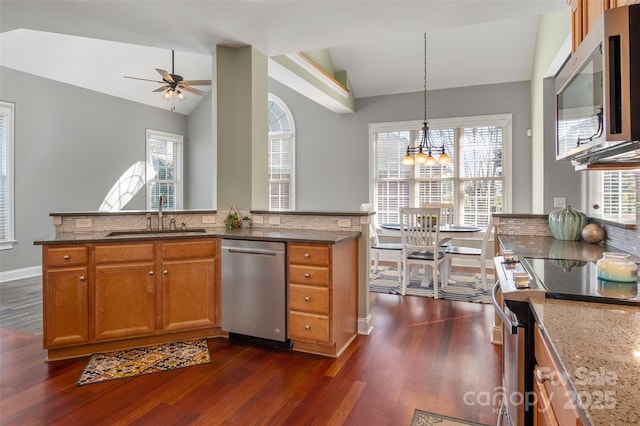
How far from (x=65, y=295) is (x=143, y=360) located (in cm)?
73

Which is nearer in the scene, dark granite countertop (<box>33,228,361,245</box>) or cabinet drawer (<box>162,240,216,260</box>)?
dark granite countertop (<box>33,228,361,245</box>)

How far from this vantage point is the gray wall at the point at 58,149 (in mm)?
5203

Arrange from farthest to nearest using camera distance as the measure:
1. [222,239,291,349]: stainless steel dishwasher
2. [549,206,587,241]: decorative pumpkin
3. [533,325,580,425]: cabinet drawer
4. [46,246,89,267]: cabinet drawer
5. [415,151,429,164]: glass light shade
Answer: [415,151,429,164]: glass light shade, [222,239,291,349]: stainless steel dishwasher, [46,246,89,267]: cabinet drawer, [549,206,587,241]: decorative pumpkin, [533,325,580,425]: cabinet drawer

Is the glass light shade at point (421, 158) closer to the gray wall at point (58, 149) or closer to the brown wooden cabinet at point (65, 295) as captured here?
the brown wooden cabinet at point (65, 295)

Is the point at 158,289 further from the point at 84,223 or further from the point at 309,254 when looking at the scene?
the point at 309,254

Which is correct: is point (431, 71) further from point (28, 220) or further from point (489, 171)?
point (28, 220)

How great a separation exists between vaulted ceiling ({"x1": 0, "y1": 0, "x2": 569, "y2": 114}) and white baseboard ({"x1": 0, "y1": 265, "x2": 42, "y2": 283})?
2.88 m

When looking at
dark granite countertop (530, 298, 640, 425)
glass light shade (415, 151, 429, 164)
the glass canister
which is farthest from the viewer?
glass light shade (415, 151, 429, 164)

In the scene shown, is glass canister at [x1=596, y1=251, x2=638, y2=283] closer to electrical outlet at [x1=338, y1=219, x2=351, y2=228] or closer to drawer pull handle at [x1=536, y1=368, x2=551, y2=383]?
drawer pull handle at [x1=536, y1=368, x2=551, y2=383]

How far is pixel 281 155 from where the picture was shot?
7211 millimetres

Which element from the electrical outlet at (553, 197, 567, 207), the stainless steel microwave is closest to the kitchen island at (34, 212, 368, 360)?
the stainless steel microwave

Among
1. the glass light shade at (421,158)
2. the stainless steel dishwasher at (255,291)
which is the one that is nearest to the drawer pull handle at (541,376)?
the stainless steel dishwasher at (255,291)

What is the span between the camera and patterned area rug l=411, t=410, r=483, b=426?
1882 mm

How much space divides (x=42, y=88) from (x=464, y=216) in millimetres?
6868
